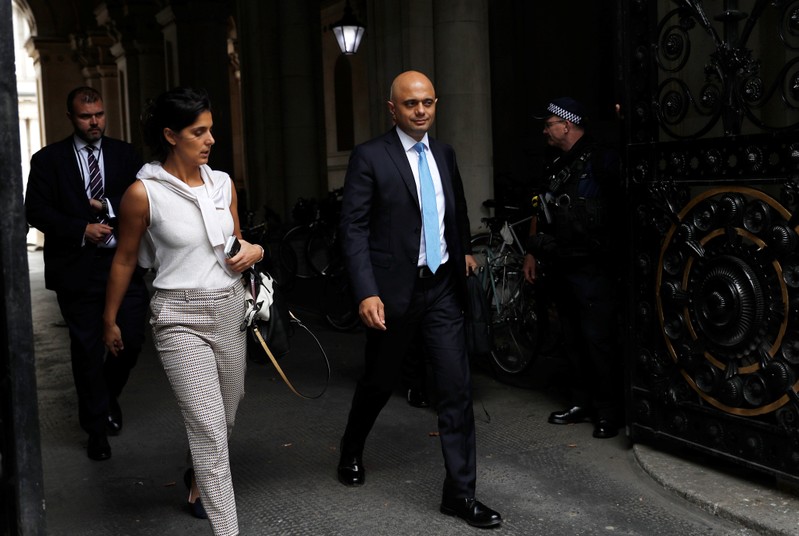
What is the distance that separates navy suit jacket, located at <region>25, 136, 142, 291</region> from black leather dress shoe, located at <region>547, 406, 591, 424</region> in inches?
117

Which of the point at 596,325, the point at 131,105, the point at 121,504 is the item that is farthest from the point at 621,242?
the point at 131,105

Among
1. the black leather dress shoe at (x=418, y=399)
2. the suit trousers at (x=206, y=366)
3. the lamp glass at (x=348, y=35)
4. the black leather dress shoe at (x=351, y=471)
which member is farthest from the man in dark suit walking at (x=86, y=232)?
the lamp glass at (x=348, y=35)

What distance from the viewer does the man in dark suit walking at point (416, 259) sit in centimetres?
459

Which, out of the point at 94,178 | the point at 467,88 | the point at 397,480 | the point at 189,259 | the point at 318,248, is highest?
the point at 467,88

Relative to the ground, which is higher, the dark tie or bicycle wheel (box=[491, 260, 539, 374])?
the dark tie

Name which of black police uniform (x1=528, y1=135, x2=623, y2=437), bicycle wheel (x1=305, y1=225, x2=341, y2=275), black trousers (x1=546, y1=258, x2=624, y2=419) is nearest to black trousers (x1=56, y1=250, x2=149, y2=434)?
black police uniform (x1=528, y1=135, x2=623, y2=437)

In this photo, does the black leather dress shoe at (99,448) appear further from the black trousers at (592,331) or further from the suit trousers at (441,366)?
the black trousers at (592,331)

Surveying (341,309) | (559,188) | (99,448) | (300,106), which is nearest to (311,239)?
(300,106)

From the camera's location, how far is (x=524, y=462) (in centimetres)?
552

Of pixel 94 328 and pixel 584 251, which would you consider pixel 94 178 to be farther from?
pixel 584 251

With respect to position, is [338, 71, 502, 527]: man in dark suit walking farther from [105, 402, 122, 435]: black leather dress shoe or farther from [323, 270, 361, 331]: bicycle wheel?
[323, 270, 361, 331]: bicycle wheel

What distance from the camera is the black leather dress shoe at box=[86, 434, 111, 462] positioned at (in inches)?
231

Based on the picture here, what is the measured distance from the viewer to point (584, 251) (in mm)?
6047

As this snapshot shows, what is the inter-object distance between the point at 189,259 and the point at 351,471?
1636 millimetres
